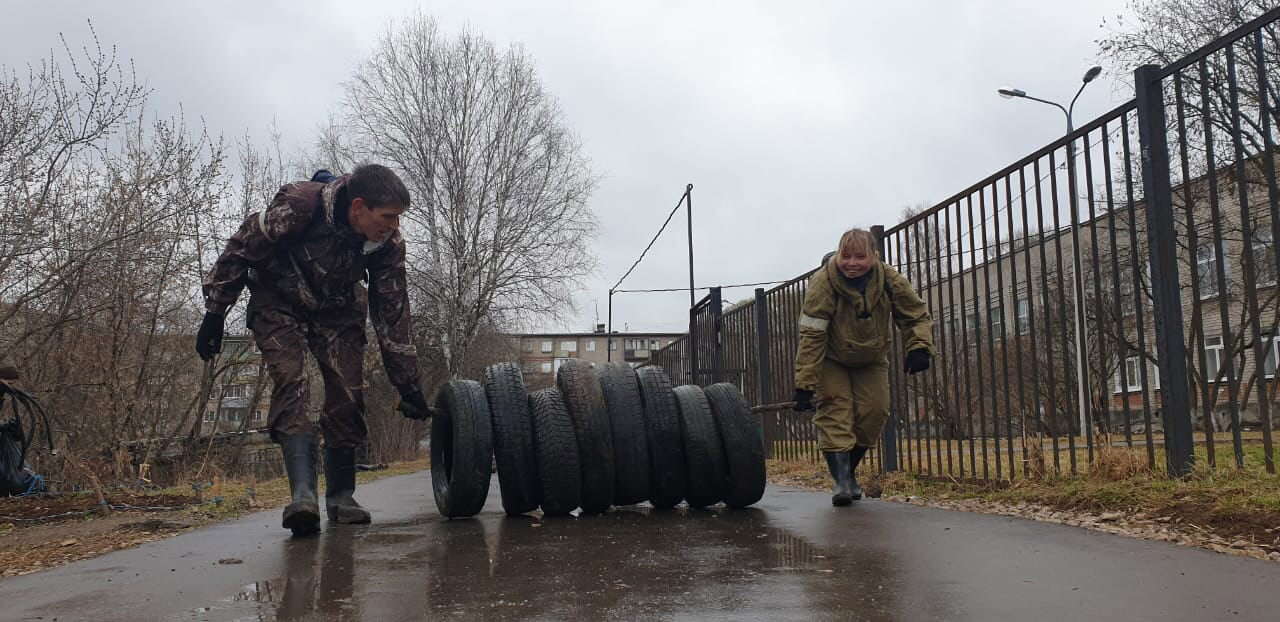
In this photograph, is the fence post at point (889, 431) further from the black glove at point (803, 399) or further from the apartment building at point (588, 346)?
the apartment building at point (588, 346)

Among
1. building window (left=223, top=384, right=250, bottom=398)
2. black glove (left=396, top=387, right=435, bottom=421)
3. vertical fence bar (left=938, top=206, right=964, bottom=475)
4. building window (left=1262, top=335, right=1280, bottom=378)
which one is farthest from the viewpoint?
building window (left=223, top=384, right=250, bottom=398)

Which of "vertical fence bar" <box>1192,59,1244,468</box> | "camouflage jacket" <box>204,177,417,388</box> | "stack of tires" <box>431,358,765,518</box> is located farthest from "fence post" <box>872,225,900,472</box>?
"camouflage jacket" <box>204,177,417,388</box>

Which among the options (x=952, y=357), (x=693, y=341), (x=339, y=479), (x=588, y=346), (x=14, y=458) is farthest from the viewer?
(x=588, y=346)

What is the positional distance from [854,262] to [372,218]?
9.03ft

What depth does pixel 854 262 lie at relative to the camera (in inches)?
226

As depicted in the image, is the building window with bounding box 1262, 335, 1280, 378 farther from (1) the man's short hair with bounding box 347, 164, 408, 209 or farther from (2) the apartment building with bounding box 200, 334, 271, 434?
(2) the apartment building with bounding box 200, 334, 271, 434

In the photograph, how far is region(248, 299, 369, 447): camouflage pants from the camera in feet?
15.9

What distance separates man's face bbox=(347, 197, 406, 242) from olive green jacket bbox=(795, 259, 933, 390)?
245 cm

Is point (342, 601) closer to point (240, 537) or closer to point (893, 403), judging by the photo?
point (240, 537)

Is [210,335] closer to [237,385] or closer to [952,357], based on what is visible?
[952,357]

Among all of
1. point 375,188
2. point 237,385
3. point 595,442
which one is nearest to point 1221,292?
point 595,442

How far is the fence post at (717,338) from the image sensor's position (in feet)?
38.5

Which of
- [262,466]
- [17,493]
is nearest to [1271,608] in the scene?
[17,493]

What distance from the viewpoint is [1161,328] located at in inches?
183
